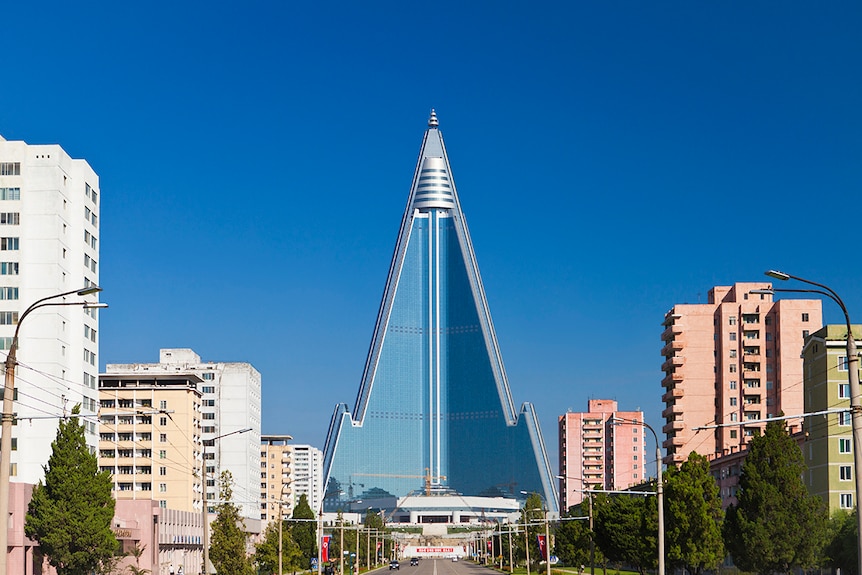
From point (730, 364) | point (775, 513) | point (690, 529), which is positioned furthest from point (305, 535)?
point (775, 513)

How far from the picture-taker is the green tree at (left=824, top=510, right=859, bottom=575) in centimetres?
7350

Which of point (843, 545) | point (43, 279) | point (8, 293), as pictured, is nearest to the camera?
point (843, 545)

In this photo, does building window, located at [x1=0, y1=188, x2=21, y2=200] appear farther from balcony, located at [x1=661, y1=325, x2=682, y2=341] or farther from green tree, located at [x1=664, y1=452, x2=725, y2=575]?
balcony, located at [x1=661, y1=325, x2=682, y2=341]

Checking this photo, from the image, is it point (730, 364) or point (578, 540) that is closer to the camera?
point (578, 540)

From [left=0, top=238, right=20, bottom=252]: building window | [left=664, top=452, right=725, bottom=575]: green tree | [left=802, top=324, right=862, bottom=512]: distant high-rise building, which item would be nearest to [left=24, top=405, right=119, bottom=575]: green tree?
[left=664, top=452, right=725, bottom=575]: green tree

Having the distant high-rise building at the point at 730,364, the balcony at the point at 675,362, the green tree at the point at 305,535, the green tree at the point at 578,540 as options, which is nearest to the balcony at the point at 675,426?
the distant high-rise building at the point at 730,364

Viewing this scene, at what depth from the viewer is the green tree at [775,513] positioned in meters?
67.8

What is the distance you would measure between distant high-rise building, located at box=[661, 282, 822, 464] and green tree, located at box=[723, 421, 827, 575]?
87801mm

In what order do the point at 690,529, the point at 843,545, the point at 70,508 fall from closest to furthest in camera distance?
the point at 690,529, the point at 843,545, the point at 70,508

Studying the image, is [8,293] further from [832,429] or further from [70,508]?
[832,429]

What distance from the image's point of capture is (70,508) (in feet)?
258

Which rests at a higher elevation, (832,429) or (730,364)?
(730,364)

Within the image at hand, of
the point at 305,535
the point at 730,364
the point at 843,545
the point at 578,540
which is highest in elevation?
the point at 730,364

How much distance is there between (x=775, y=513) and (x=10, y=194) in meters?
76.7
